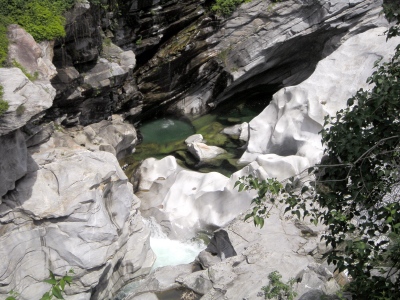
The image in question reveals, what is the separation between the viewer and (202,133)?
672 inches

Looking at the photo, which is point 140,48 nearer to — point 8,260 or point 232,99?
point 232,99

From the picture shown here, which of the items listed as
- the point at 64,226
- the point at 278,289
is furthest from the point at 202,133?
the point at 278,289

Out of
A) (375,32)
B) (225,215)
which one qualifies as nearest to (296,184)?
(225,215)

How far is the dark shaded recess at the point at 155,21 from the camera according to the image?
16.5 meters

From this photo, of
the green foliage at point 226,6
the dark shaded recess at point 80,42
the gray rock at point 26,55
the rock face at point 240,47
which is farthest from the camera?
the green foliage at point 226,6

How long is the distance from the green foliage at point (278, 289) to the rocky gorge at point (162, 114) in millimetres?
196

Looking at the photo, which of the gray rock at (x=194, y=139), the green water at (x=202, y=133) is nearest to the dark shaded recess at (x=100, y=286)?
the green water at (x=202, y=133)

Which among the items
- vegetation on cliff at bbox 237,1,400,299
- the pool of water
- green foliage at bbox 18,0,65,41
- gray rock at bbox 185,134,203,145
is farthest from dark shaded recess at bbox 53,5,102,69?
vegetation on cliff at bbox 237,1,400,299

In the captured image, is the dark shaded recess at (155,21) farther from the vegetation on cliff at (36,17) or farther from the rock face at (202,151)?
the vegetation on cliff at (36,17)

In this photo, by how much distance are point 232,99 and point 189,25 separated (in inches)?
124

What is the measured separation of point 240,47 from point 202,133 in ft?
10.4

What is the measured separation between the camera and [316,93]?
47.9ft

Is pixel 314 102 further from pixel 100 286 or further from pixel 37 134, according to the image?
pixel 100 286

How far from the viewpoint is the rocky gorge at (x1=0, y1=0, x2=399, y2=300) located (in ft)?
30.3
